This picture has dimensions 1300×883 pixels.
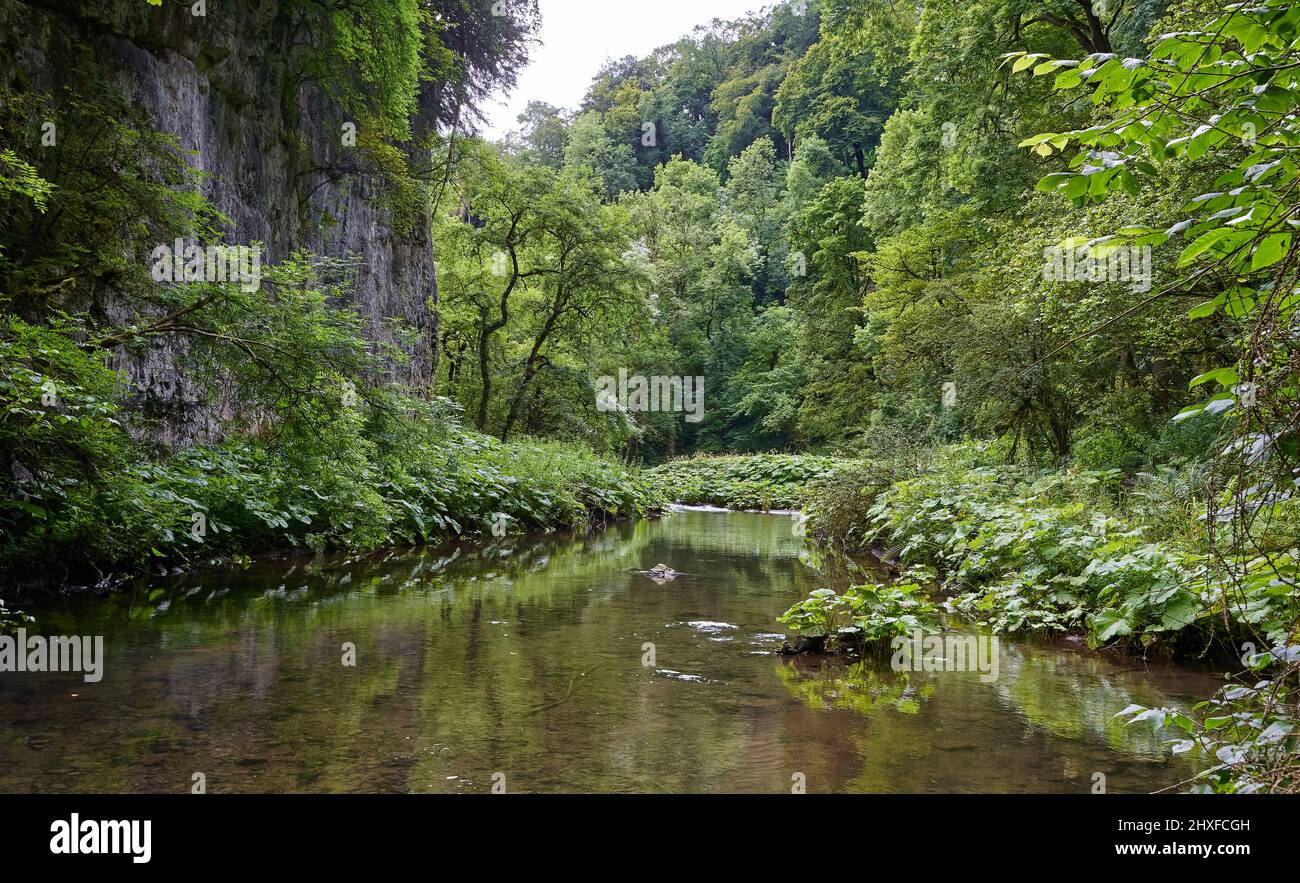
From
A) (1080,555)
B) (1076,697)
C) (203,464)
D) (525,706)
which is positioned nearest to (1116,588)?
(1080,555)

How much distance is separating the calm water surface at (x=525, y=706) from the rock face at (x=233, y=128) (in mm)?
3863

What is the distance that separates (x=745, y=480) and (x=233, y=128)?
22.1m

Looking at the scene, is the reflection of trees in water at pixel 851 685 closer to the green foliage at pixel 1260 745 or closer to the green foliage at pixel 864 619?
the green foliage at pixel 864 619

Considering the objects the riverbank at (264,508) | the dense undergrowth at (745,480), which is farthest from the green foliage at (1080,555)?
the dense undergrowth at (745,480)

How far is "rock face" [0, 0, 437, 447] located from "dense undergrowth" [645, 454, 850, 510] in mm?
11684

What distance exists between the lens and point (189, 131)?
11312 mm

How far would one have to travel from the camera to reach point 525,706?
4.85 meters

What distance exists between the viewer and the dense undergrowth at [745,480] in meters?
28.9

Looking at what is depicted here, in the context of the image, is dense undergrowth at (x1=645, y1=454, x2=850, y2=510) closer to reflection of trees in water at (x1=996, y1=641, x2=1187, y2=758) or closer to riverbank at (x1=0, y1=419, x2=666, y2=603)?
riverbank at (x1=0, y1=419, x2=666, y2=603)

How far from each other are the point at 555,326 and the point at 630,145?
43.4 meters

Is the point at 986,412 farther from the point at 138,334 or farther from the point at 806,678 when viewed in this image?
the point at 138,334

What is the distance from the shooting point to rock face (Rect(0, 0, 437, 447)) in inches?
354

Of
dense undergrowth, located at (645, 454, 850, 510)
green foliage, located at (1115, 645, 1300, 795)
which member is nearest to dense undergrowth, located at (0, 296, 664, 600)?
green foliage, located at (1115, 645, 1300, 795)
